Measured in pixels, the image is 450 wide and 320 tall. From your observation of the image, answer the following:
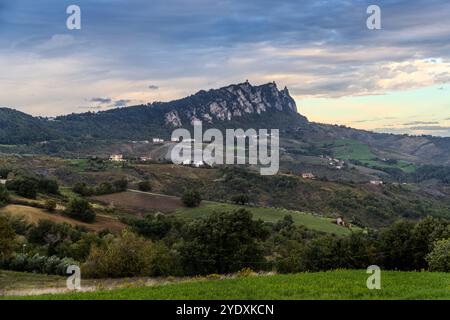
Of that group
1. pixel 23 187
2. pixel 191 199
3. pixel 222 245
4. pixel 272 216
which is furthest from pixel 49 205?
pixel 272 216

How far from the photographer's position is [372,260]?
58.8 metres

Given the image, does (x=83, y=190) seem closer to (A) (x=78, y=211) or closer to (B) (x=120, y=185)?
(B) (x=120, y=185)

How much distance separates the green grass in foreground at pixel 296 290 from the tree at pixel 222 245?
35.6 meters

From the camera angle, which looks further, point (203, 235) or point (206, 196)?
point (206, 196)

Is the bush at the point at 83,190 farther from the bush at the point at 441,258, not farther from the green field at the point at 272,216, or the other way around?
the bush at the point at 441,258

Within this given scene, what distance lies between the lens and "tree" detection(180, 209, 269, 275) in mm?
63031

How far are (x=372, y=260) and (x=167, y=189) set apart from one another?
394ft

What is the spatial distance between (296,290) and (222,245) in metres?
42.2

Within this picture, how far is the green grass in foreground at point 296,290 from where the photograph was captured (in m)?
22.2

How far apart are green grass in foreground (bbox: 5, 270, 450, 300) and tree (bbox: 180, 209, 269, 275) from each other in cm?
3556
